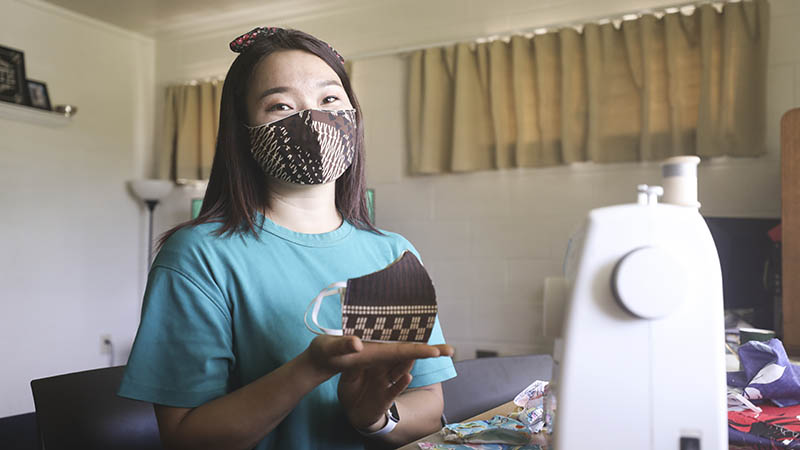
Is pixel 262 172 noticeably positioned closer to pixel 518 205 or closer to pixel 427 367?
pixel 427 367

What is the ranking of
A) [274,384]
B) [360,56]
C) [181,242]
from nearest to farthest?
[274,384] → [181,242] → [360,56]

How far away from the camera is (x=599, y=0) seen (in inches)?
122

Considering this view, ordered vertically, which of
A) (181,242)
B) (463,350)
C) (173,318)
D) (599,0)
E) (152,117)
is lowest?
(463,350)

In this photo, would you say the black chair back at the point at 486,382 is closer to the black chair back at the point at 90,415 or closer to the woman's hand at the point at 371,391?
the woman's hand at the point at 371,391

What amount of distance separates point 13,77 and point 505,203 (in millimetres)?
3077

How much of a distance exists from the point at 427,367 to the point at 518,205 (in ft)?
7.46

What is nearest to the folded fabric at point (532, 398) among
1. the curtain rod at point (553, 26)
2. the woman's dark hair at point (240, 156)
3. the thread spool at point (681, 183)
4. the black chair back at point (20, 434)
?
the thread spool at point (681, 183)

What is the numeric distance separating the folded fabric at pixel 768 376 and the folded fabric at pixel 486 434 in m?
0.47

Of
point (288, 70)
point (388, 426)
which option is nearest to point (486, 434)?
point (388, 426)

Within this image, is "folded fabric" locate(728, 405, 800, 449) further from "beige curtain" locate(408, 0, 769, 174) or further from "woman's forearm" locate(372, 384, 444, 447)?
"beige curtain" locate(408, 0, 769, 174)

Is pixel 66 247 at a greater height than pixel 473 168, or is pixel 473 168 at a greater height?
pixel 473 168

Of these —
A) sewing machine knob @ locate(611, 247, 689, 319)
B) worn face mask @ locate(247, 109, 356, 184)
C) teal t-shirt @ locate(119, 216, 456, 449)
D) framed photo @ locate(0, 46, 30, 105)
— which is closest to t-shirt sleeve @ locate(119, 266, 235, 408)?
teal t-shirt @ locate(119, 216, 456, 449)

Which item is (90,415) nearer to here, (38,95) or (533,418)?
(533,418)

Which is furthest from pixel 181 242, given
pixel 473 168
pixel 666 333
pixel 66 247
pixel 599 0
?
pixel 66 247
